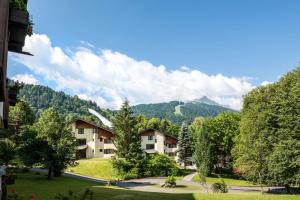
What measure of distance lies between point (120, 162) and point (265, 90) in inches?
1100

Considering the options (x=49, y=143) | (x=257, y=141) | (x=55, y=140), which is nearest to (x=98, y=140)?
(x=55, y=140)

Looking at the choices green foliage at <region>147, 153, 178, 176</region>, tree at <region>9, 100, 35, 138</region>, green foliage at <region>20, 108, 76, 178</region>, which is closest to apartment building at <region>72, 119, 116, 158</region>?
green foliage at <region>147, 153, 178, 176</region>

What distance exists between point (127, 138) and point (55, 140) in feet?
66.0

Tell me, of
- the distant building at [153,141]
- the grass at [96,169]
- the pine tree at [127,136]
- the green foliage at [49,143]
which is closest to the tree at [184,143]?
the distant building at [153,141]

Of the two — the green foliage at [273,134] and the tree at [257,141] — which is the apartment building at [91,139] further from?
the tree at [257,141]

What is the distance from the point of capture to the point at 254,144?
47.8m

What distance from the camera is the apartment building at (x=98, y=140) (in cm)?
8562

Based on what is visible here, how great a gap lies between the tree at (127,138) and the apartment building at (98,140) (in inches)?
705

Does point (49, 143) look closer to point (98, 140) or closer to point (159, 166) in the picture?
point (159, 166)

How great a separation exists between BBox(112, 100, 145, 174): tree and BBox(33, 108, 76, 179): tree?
16.1 metres

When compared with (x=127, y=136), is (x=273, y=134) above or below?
below

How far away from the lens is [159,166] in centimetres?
6862

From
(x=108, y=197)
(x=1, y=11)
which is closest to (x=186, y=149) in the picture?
(x=108, y=197)

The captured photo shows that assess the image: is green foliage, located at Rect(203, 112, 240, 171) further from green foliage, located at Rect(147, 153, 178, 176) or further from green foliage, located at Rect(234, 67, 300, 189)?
green foliage, located at Rect(234, 67, 300, 189)
